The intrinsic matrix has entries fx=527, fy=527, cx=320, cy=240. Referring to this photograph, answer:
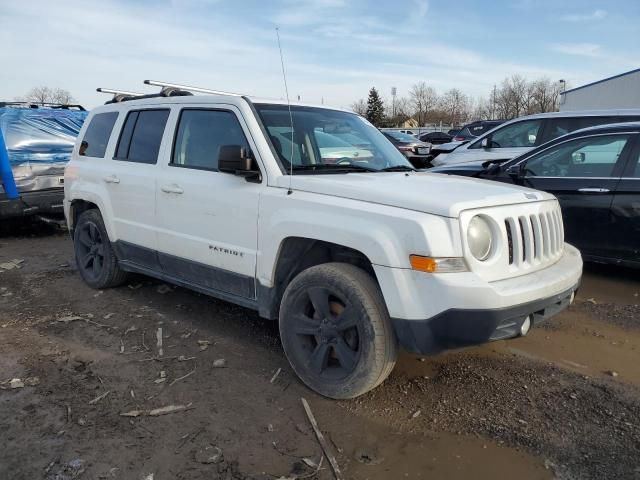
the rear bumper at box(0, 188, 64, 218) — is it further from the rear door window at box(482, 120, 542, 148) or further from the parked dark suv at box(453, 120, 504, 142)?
the parked dark suv at box(453, 120, 504, 142)

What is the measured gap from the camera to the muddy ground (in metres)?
2.68

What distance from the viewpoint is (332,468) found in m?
2.64

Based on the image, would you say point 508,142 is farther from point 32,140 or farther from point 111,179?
point 32,140

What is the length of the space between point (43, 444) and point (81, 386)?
26.7 inches

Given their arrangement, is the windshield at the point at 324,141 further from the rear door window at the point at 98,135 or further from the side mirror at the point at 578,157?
the side mirror at the point at 578,157

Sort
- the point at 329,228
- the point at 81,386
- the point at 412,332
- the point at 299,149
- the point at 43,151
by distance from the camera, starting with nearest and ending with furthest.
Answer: the point at 412,332, the point at 329,228, the point at 81,386, the point at 299,149, the point at 43,151

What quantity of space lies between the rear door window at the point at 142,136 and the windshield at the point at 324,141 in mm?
1094

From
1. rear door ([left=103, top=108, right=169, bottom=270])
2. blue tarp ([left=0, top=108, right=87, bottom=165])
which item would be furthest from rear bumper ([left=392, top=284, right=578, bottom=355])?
blue tarp ([left=0, top=108, right=87, bottom=165])

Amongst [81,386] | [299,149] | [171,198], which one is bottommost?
[81,386]

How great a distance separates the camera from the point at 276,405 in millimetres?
3242

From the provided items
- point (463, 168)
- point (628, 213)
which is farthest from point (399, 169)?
point (463, 168)

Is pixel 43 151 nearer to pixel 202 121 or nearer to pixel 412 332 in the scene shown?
pixel 202 121

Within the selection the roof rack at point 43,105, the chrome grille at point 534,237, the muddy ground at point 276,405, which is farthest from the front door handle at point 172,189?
the roof rack at point 43,105

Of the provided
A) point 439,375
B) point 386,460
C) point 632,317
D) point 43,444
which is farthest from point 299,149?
point 632,317
